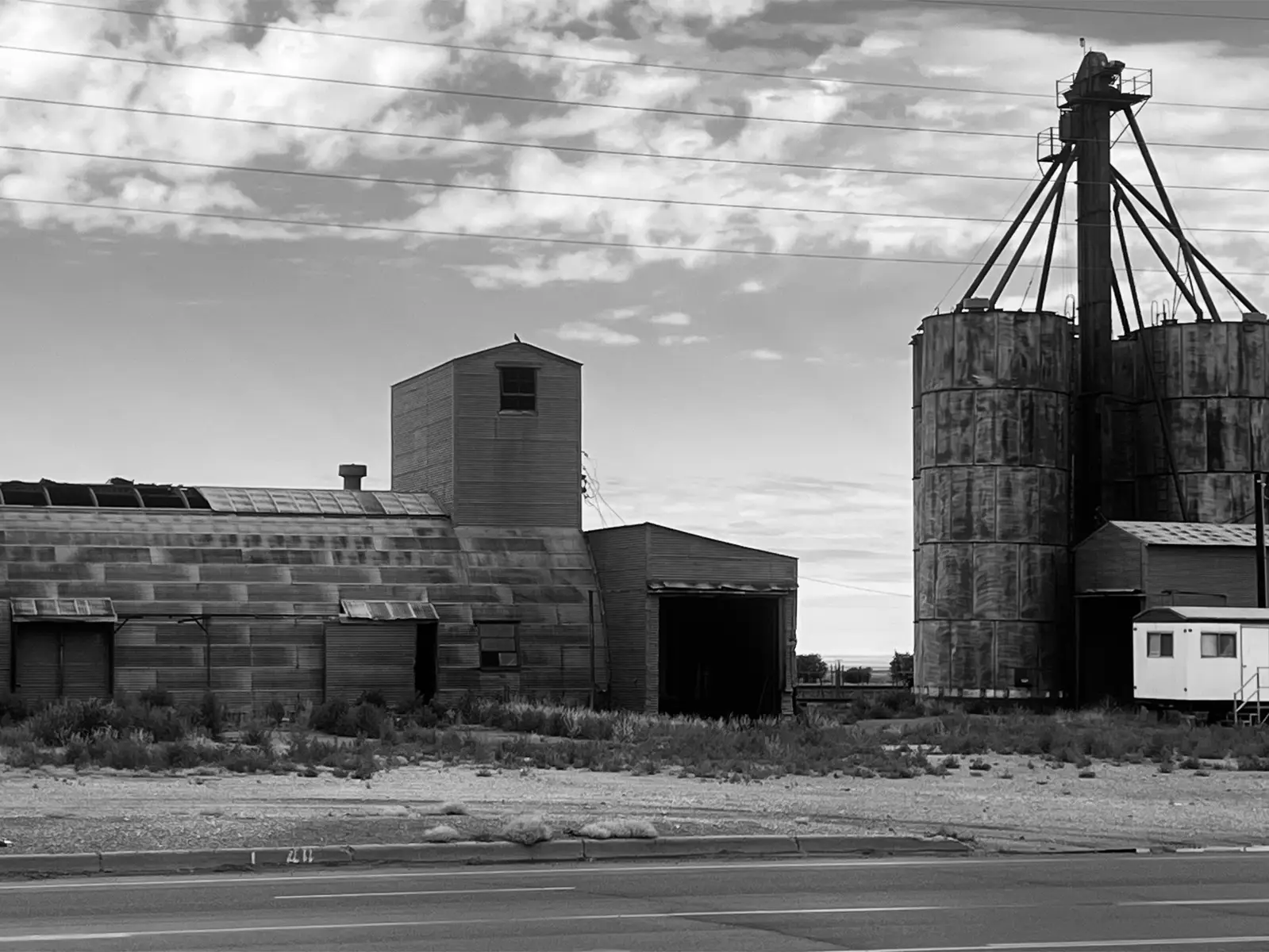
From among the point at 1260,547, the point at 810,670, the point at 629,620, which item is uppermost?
the point at 1260,547

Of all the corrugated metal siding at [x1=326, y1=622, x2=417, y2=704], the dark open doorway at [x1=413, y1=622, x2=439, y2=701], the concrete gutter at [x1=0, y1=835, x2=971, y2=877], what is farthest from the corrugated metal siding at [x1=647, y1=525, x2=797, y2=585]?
the concrete gutter at [x1=0, y1=835, x2=971, y2=877]

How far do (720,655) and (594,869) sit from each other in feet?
130

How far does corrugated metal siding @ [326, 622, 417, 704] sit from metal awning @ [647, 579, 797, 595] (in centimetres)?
698

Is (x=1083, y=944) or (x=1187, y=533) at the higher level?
(x=1187, y=533)

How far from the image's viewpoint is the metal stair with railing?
48375mm

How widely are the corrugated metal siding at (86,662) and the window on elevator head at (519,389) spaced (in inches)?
547

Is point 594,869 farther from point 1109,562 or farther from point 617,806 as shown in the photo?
point 1109,562

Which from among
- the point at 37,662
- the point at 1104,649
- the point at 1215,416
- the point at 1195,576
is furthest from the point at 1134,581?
the point at 37,662

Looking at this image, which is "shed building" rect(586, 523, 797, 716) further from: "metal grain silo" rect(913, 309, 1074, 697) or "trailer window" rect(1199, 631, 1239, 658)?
"trailer window" rect(1199, 631, 1239, 658)

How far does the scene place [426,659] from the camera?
50.0 meters

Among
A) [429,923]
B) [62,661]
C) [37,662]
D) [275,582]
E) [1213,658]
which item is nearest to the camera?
[429,923]

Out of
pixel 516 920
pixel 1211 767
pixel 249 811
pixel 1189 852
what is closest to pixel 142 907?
pixel 516 920

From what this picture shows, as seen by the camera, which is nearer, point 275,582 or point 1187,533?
point 275,582

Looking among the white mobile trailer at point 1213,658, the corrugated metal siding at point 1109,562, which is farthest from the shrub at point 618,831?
the corrugated metal siding at point 1109,562
